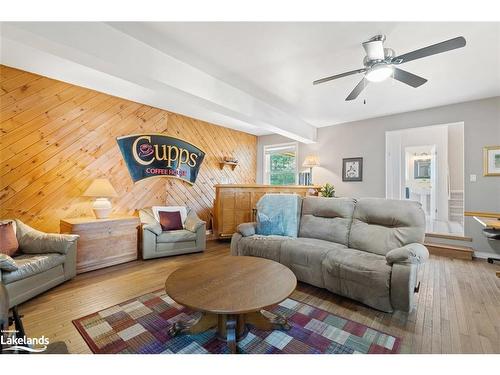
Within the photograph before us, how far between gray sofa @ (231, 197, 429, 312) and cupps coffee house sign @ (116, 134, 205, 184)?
206 cm

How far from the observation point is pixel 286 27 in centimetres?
197

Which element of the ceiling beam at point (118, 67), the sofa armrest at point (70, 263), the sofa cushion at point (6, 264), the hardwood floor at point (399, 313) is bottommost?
the hardwood floor at point (399, 313)

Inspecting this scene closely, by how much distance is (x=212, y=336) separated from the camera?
1.65m

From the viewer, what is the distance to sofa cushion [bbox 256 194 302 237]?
3131mm

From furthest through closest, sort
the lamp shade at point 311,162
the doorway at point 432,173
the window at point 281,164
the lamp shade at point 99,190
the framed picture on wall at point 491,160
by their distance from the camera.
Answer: the window at point 281,164 → the lamp shade at point 311,162 → the doorway at point 432,173 → the framed picture on wall at point 491,160 → the lamp shade at point 99,190

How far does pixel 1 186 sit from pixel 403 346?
433cm

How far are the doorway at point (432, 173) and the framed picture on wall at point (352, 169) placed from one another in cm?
50

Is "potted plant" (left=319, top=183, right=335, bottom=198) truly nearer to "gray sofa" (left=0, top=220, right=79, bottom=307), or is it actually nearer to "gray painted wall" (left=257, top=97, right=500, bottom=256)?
"gray painted wall" (left=257, top=97, right=500, bottom=256)

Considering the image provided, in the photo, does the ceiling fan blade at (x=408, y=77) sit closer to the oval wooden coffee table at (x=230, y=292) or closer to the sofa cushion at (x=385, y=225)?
the sofa cushion at (x=385, y=225)

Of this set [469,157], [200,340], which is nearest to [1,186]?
[200,340]

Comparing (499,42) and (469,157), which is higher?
(499,42)

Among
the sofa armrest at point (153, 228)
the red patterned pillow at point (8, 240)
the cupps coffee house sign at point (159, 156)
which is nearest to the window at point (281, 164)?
the cupps coffee house sign at point (159, 156)

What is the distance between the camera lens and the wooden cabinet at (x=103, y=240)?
9.23 ft
